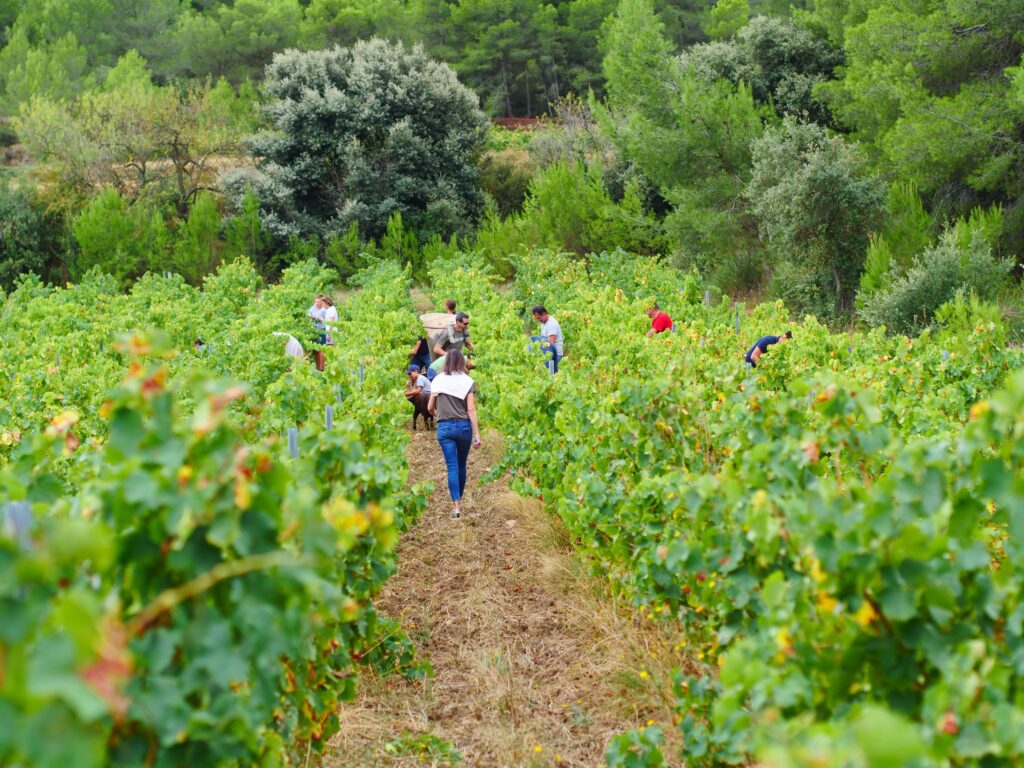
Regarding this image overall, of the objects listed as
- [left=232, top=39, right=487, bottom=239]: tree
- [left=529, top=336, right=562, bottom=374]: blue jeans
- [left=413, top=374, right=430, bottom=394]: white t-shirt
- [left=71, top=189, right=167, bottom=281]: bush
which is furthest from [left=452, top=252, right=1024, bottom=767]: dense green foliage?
[left=232, top=39, right=487, bottom=239]: tree

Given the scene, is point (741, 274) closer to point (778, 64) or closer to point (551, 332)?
point (778, 64)

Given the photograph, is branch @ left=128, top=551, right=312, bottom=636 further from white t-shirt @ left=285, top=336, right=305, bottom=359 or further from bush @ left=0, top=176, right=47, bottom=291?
bush @ left=0, top=176, right=47, bottom=291

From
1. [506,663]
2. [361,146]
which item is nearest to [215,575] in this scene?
[506,663]

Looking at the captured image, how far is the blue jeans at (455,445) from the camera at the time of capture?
754 cm

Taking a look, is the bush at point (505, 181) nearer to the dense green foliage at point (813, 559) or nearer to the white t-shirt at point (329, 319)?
the white t-shirt at point (329, 319)

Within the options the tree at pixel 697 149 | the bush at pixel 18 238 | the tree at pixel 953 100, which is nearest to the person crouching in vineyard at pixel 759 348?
the tree at pixel 953 100

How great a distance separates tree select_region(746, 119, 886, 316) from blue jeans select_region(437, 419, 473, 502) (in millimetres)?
10049

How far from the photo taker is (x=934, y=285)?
13539mm

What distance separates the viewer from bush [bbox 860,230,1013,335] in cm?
1352

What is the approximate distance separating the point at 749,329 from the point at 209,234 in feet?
58.1

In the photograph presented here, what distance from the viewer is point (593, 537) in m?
Result: 5.65

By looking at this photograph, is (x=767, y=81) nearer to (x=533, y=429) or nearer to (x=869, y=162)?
(x=869, y=162)

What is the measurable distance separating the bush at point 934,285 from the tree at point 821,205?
2.34 meters

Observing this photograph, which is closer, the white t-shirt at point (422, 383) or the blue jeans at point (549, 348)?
the blue jeans at point (549, 348)
